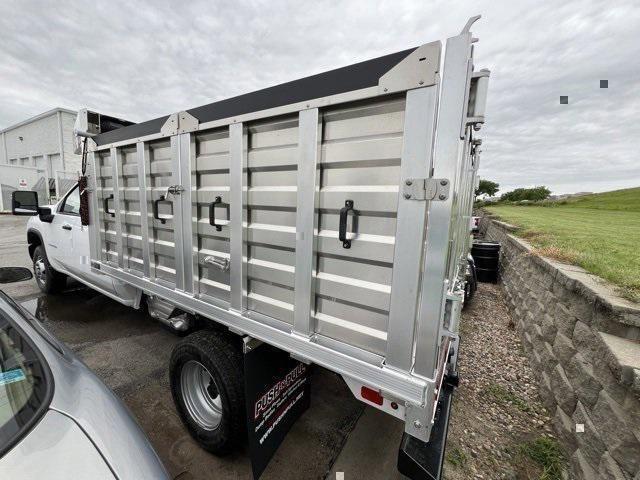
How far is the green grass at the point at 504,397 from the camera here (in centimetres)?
303

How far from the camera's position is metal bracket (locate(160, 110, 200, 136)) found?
2260mm

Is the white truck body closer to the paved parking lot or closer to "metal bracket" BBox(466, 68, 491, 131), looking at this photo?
"metal bracket" BBox(466, 68, 491, 131)

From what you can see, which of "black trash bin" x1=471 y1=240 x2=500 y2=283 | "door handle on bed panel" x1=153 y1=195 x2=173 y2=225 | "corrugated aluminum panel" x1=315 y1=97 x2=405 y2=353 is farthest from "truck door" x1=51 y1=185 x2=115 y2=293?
"black trash bin" x1=471 y1=240 x2=500 y2=283

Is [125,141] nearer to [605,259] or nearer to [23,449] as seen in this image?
[23,449]

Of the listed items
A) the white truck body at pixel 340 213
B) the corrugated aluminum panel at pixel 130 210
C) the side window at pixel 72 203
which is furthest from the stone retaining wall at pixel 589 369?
the side window at pixel 72 203

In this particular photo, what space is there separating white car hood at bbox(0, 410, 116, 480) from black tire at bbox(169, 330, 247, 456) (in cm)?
96

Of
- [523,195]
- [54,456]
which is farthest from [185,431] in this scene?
[523,195]

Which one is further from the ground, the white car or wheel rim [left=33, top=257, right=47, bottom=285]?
the white car

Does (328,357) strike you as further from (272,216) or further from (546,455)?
(546,455)

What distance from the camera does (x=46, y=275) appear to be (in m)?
5.41

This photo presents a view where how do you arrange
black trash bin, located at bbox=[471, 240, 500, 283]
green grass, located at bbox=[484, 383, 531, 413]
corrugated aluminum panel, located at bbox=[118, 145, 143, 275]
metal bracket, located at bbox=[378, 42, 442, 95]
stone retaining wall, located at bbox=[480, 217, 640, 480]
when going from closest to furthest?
metal bracket, located at bbox=[378, 42, 442, 95] < stone retaining wall, located at bbox=[480, 217, 640, 480] < corrugated aluminum panel, located at bbox=[118, 145, 143, 275] < green grass, located at bbox=[484, 383, 531, 413] < black trash bin, located at bbox=[471, 240, 500, 283]

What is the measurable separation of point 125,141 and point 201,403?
8.22 feet

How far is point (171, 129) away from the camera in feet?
7.86

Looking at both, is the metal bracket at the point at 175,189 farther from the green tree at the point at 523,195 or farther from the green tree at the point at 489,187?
the green tree at the point at 489,187
